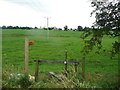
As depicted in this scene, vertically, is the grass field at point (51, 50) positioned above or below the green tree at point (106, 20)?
below

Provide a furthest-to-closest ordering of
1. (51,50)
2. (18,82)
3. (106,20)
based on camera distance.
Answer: (51,50)
(18,82)
(106,20)

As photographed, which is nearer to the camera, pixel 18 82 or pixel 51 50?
pixel 18 82

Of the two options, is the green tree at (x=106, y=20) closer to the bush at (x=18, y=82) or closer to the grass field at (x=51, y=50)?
the bush at (x=18, y=82)

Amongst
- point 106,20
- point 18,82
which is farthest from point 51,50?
point 106,20

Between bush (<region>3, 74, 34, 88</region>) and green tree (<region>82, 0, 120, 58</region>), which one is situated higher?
green tree (<region>82, 0, 120, 58</region>)

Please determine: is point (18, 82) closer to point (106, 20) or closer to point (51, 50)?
point (106, 20)

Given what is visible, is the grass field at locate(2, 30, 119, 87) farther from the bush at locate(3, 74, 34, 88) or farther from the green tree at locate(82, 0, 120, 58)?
the green tree at locate(82, 0, 120, 58)

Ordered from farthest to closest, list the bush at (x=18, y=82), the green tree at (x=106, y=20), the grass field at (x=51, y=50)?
1. the grass field at (x=51, y=50)
2. the bush at (x=18, y=82)
3. the green tree at (x=106, y=20)

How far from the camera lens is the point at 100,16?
3105 millimetres

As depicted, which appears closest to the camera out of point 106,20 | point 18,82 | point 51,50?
point 106,20

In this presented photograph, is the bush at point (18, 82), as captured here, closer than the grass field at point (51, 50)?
Yes

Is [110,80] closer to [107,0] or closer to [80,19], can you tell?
[107,0]

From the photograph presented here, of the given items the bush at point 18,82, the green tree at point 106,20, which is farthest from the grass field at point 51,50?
the green tree at point 106,20

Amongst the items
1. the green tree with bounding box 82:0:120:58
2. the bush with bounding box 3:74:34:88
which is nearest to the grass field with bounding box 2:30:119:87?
the bush with bounding box 3:74:34:88
